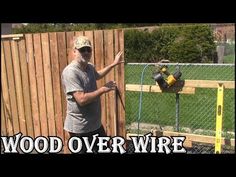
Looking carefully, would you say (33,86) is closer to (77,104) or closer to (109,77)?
(109,77)

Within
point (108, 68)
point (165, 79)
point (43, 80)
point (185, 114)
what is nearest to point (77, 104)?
point (108, 68)

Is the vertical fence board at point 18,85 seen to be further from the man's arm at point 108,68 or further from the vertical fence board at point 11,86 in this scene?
the man's arm at point 108,68

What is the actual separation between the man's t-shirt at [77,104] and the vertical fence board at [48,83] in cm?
110

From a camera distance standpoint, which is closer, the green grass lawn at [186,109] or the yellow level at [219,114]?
the yellow level at [219,114]

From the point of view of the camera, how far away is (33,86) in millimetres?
4992

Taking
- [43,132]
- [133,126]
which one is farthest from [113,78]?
[133,126]

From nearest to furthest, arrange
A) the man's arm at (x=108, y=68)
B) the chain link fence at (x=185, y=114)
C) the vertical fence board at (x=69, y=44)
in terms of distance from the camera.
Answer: the man's arm at (x=108, y=68) → the vertical fence board at (x=69, y=44) → the chain link fence at (x=185, y=114)

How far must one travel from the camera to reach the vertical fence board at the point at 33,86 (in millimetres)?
4902

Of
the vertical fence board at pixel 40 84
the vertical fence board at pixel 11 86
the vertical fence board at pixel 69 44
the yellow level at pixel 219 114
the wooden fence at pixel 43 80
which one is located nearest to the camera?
the yellow level at pixel 219 114

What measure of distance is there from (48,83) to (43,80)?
91 millimetres

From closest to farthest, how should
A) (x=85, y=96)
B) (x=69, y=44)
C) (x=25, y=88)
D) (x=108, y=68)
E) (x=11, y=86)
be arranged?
(x=85, y=96), (x=108, y=68), (x=69, y=44), (x=25, y=88), (x=11, y=86)

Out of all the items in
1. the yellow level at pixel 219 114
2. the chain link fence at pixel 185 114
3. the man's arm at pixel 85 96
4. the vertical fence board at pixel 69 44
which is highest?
the vertical fence board at pixel 69 44

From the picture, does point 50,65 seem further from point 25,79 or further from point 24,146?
point 24,146

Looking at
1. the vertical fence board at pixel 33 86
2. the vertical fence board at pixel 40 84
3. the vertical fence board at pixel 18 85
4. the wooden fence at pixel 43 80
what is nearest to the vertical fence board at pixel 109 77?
the wooden fence at pixel 43 80
